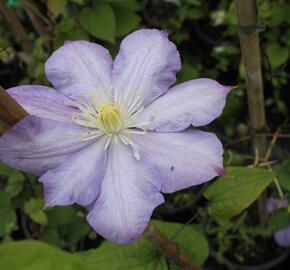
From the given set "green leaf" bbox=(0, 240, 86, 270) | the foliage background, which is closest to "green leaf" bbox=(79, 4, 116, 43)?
the foliage background

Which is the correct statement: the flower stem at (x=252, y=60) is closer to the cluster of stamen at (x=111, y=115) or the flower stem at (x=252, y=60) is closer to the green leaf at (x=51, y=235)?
the cluster of stamen at (x=111, y=115)

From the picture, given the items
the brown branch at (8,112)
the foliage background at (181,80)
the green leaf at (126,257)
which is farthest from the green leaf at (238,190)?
the brown branch at (8,112)

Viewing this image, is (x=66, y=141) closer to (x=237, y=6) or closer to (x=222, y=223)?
(x=237, y=6)

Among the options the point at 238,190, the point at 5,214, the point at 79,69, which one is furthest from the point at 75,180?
the point at 5,214

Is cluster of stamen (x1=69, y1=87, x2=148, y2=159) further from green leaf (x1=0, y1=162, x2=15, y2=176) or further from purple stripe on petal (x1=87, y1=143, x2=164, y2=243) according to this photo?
green leaf (x1=0, y1=162, x2=15, y2=176)

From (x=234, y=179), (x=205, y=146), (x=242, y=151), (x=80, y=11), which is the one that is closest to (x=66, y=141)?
(x=205, y=146)

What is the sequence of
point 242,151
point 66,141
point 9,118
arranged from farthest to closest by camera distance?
point 242,151 → point 66,141 → point 9,118
